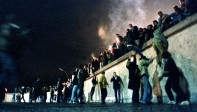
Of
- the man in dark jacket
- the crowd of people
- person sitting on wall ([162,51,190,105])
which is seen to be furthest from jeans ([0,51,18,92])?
the man in dark jacket

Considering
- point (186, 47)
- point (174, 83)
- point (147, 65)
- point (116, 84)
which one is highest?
point (186, 47)

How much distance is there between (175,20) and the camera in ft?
40.9

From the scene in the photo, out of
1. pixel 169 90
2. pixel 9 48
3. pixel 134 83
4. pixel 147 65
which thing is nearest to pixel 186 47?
pixel 147 65

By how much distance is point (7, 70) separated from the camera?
9.12 meters

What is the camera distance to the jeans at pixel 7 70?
8805 millimetres

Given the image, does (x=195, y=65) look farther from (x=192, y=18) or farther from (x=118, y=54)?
(x=118, y=54)

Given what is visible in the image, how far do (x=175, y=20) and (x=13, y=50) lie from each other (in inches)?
272

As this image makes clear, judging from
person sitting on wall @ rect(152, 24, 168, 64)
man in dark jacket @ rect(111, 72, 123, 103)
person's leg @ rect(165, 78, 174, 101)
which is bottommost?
person's leg @ rect(165, 78, 174, 101)

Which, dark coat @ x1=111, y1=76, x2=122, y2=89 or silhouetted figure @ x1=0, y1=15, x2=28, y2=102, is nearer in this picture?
silhouetted figure @ x1=0, y1=15, x2=28, y2=102

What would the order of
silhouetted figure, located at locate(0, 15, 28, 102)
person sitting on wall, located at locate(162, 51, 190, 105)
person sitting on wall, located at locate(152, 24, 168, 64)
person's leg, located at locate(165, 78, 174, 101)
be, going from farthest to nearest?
person sitting on wall, located at locate(152, 24, 168, 64) → person's leg, located at locate(165, 78, 174, 101) → person sitting on wall, located at locate(162, 51, 190, 105) → silhouetted figure, located at locate(0, 15, 28, 102)

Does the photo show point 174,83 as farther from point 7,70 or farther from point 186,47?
point 7,70

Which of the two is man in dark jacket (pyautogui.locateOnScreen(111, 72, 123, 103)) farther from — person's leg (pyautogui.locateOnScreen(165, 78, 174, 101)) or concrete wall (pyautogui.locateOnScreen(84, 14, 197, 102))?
person's leg (pyautogui.locateOnScreen(165, 78, 174, 101))

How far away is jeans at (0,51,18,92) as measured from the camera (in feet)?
28.9

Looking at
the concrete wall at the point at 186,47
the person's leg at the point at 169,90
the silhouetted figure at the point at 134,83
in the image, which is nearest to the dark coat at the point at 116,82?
the silhouetted figure at the point at 134,83
